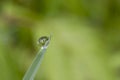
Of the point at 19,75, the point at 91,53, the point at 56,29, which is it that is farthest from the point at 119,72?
the point at 19,75

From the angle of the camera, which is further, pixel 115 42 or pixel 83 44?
pixel 115 42

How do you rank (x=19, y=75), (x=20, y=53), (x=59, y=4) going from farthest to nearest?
(x=59, y=4)
(x=20, y=53)
(x=19, y=75)

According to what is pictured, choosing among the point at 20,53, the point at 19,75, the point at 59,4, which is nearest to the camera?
the point at 19,75

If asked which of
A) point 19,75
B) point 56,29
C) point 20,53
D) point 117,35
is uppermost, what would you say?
point 117,35

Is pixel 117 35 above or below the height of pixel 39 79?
above

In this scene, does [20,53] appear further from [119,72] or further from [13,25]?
[119,72]

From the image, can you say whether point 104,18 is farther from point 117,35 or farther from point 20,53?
point 20,53

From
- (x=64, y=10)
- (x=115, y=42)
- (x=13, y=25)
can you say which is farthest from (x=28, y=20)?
(x=115, y=42)
